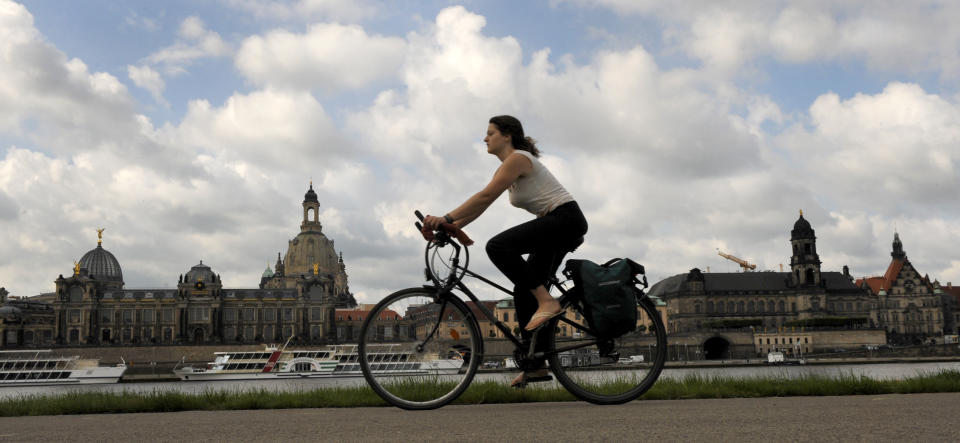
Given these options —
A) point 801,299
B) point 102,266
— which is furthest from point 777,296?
point 102,266

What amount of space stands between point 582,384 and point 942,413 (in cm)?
202

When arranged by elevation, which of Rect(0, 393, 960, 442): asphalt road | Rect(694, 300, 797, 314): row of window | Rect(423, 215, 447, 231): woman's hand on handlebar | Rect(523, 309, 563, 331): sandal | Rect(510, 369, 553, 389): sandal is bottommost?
Rect(0, 393, 960, 442): asphalt road

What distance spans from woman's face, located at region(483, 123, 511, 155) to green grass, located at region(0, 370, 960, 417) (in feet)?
5.40

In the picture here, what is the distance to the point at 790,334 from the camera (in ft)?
335

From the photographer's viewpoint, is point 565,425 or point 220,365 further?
point 220,365

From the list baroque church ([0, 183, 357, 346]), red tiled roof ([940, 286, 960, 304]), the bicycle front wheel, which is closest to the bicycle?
the bicycle front wheel

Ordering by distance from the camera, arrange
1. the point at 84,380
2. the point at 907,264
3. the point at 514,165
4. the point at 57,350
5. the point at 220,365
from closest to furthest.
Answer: the point at 514,165 < the point at 84,380 < the point at 220,365 < the point at 57,350 < the point at 907,264

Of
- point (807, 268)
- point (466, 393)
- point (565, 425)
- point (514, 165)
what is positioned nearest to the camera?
point (565, 425)

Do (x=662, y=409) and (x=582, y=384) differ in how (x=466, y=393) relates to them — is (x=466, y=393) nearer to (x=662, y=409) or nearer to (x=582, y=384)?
(x=582, y=384)

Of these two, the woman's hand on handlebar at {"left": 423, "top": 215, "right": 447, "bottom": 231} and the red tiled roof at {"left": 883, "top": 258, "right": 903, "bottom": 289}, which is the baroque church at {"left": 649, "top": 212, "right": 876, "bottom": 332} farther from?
the woman's hand on handlebar at {"left": 423, "top": 215, "right": 447, "bottom": 231}

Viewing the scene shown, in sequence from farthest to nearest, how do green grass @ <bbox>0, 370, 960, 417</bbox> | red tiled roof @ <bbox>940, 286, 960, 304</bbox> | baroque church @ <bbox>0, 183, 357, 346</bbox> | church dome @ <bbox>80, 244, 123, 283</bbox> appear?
church dome @ <bbox>80, 244, 123, 283</bbox> → red tiled roof @ <bbox>940, 286, 960, 304</bbox> → baroque church @ <bbox>0, 183, 357, 346</bbox> → green grass @ <bbox>0, 370, 960, 417</bbox>

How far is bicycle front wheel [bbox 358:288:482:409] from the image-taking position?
505 centimetres

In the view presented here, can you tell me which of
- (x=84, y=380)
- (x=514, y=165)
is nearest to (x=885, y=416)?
(x=514, y=165)

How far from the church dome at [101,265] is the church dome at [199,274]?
89.5 feet
